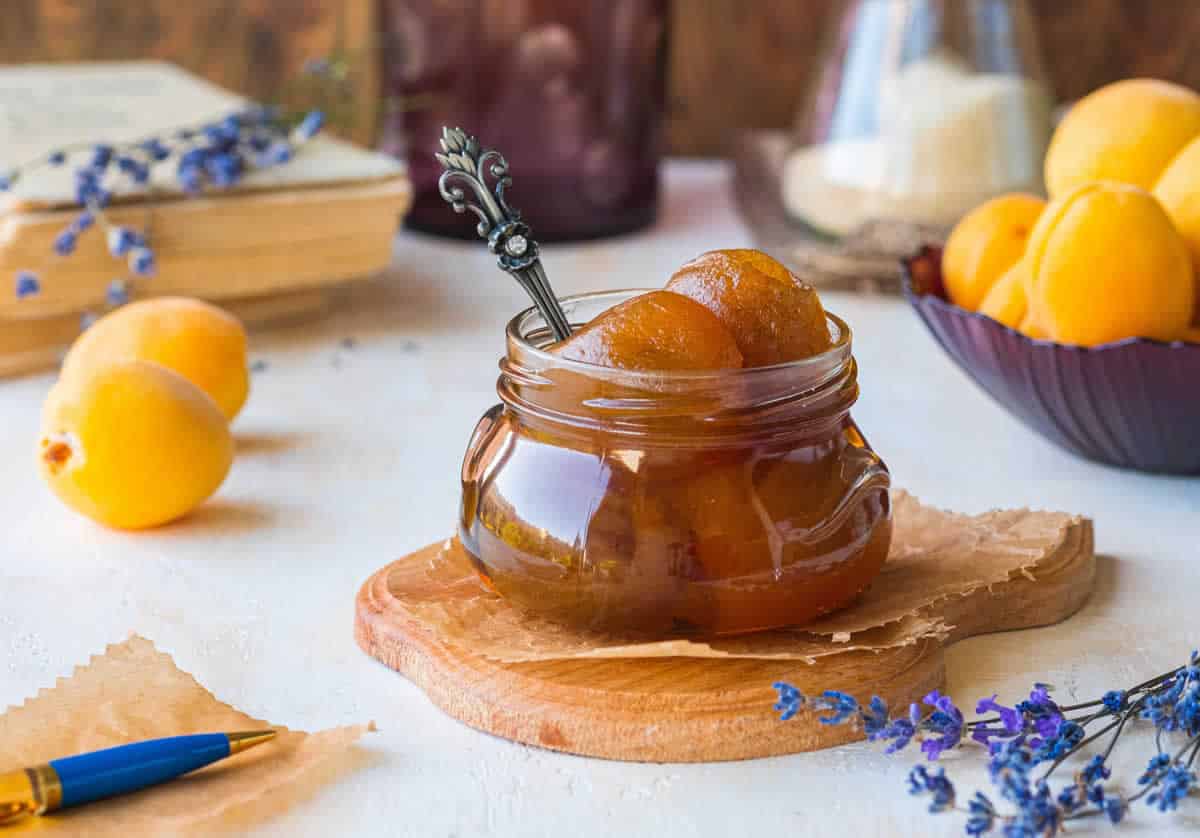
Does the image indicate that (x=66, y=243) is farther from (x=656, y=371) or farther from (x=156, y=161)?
(x=656, y=371)

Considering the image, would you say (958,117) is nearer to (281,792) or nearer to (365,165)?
(365,165)

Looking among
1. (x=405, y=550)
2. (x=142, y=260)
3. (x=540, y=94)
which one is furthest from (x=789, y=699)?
(x=540, y=94)

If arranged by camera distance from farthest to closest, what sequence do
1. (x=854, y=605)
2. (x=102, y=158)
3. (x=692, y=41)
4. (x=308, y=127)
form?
(x=692, y=41) < (x=308, y=127) < (x=102, y=158) < (x=854, y=605)

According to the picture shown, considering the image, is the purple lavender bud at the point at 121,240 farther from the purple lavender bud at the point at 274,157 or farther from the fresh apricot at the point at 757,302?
the fresh apricot at the point at 757,302

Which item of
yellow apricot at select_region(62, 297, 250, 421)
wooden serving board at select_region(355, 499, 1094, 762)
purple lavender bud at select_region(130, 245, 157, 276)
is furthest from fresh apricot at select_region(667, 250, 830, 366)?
Result: purple lavender bud at select_region(130, 245, 157, 276)

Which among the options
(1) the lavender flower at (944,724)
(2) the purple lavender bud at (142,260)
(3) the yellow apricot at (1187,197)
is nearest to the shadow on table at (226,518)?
(2) the purple lavender bud at (142,260)

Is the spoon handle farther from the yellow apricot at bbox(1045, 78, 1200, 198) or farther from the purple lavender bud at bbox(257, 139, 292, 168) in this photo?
the purple lavender bud at bbox(257, 139, 292, 168)
